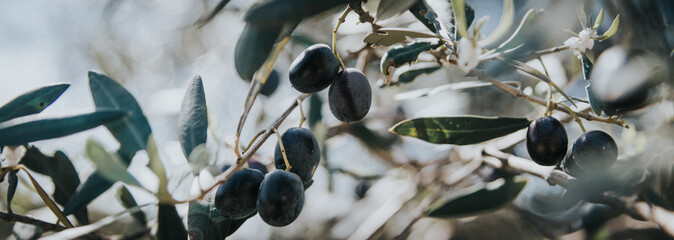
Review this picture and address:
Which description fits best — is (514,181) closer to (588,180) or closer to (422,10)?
(588,180)

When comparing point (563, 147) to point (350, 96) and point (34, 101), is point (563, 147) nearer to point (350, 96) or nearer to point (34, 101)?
point (350, 96)

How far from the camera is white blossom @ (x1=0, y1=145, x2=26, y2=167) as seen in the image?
3.26 ft

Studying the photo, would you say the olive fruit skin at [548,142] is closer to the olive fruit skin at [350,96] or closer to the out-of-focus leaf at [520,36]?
the out-of-focus leaf at [520,36]

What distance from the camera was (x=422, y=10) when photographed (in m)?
0.91

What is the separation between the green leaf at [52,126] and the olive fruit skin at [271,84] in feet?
3.41

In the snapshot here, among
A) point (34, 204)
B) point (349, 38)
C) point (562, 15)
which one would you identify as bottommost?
point (34, 204)

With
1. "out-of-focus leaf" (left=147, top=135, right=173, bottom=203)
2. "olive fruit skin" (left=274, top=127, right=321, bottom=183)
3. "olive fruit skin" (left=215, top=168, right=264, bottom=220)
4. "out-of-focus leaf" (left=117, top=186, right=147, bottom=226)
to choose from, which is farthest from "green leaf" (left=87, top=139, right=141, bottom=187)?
"out-of-focus leaf" (left=117, top=186, right=147, bottom=226)

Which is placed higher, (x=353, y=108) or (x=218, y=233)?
(x=353, y=108)

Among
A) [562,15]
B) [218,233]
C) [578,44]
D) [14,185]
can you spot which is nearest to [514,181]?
[578,44]

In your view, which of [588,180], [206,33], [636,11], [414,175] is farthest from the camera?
[206,33]

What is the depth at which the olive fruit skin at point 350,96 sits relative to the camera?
92 centimetres

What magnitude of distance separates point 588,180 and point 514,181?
0.22m

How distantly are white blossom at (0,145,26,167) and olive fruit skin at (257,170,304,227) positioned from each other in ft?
2.01

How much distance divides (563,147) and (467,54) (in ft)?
0.91
